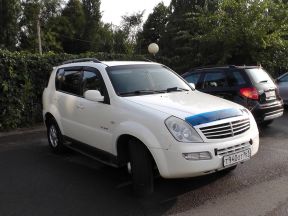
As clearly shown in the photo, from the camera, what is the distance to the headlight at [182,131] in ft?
15.2

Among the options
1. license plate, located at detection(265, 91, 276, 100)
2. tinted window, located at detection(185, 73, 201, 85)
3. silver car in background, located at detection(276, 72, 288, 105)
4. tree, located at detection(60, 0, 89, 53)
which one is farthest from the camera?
tree, located at detection(60, 0, 89, 53)

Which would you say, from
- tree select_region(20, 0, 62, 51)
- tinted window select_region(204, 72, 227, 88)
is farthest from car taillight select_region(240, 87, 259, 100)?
tree select_region(20, 0, 62, 51)

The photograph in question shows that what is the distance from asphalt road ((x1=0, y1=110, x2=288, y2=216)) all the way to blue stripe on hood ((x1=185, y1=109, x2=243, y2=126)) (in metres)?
0.98

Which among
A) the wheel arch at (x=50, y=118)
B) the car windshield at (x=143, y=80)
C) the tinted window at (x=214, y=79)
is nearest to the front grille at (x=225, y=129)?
the car windshield at (x=143, y=80)

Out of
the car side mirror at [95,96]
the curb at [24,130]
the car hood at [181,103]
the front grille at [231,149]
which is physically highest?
the car side mirror at [95,96]

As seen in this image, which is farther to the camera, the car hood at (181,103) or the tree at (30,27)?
the tree at (30,27)

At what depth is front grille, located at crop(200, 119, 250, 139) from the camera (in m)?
4.73

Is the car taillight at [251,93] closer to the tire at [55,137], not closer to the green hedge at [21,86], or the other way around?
the tire at [55,137]

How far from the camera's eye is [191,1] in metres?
26.7

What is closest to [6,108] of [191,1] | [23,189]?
[23,189]

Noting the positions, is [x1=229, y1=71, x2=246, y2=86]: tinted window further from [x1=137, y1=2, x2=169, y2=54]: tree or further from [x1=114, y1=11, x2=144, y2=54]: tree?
[x1=114, y1=11, x2=144, y2=54]: tree

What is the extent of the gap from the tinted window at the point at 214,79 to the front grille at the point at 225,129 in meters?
3.90

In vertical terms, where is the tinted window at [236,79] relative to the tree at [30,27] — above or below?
below

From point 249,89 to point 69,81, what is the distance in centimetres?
377
